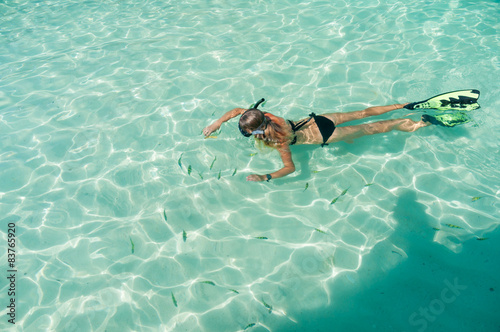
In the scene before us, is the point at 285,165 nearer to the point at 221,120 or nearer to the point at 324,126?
the point at 324,126

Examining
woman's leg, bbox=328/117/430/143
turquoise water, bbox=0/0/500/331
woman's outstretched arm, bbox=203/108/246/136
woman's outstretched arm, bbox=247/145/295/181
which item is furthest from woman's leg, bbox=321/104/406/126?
woman's outstretched arm, bbox=203/108/246/136

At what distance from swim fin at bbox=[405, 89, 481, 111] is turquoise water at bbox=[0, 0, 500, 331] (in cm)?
37

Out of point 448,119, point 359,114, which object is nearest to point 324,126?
point 359,114

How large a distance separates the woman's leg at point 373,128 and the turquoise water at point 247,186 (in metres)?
0.20

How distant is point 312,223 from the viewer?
456cm

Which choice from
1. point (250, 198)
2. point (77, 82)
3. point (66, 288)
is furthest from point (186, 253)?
point (77, 82)

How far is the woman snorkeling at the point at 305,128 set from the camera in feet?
13.8

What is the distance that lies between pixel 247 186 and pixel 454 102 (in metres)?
3.96

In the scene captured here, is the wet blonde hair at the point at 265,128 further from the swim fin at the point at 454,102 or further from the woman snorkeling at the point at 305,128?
the swim fin at the point at 454,102

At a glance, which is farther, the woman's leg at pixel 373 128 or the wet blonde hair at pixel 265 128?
the woman's leg at pixel 373 128

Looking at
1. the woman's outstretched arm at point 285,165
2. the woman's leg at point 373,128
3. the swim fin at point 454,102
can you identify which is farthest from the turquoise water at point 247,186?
the woman's outstretched arm at point 285,165

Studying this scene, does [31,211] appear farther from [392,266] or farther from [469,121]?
[469,121]

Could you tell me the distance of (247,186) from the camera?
16.4 feet

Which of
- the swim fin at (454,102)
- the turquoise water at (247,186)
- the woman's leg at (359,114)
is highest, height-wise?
the swim fin at (454,102)
